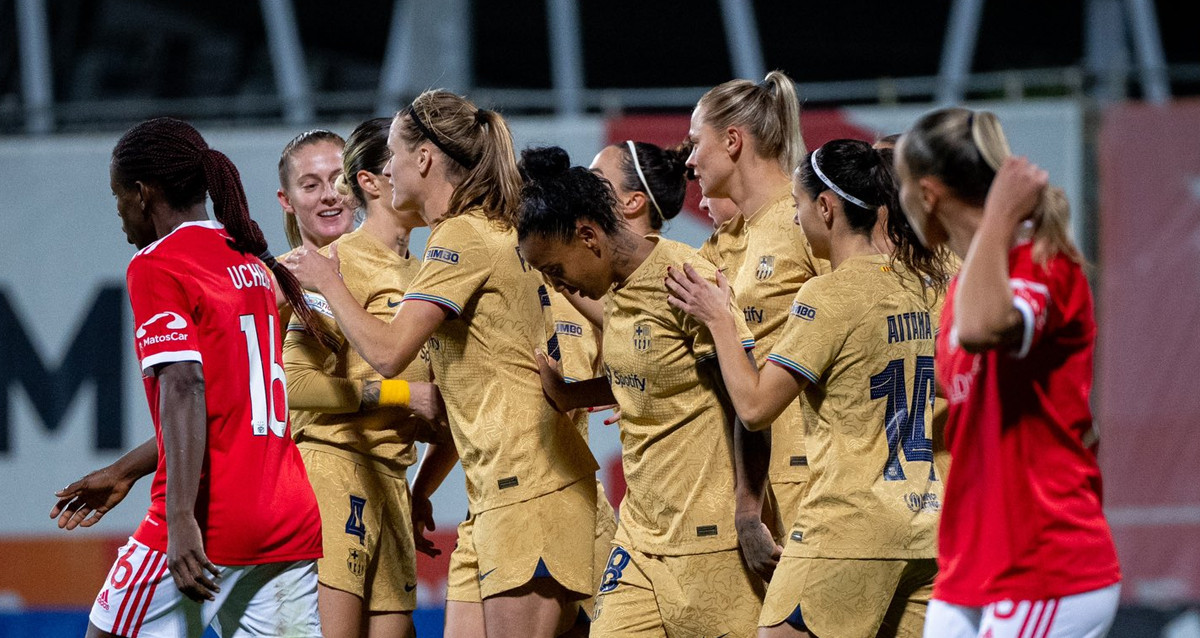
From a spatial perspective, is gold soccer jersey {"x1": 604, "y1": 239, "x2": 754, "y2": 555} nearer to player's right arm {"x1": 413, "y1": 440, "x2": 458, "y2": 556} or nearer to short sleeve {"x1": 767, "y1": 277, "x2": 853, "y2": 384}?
short sleeve {"x1": 767, "y1": 277, "x2": 853, "y2": 384}

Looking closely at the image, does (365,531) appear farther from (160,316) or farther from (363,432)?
(160,316)

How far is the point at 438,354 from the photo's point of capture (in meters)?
3.61

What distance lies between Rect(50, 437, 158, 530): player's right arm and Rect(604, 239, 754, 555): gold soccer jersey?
1.16 metres

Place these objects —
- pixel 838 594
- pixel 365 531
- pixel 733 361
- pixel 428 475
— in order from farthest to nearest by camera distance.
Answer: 1. pixel 428 475
2. pixel 365 531
3. pixel 733 361
4. pixel 838 594

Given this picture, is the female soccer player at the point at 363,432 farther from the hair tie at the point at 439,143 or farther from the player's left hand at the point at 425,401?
the hair tie at the point at 439,143

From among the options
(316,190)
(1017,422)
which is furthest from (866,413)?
(316,190)

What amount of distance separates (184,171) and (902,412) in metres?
1.73

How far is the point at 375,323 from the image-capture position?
345 cm

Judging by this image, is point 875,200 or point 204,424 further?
point 875,200

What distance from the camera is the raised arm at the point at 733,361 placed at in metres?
3.09

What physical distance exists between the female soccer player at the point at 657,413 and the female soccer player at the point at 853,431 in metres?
0.14

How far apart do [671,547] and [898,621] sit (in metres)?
0.58

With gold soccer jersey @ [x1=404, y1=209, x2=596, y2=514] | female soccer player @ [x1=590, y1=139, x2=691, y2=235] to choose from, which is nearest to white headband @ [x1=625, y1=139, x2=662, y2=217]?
female soccer player @ [x1=590, y1=139, x2=691, y2=235]

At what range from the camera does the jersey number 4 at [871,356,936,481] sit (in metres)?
3.11
